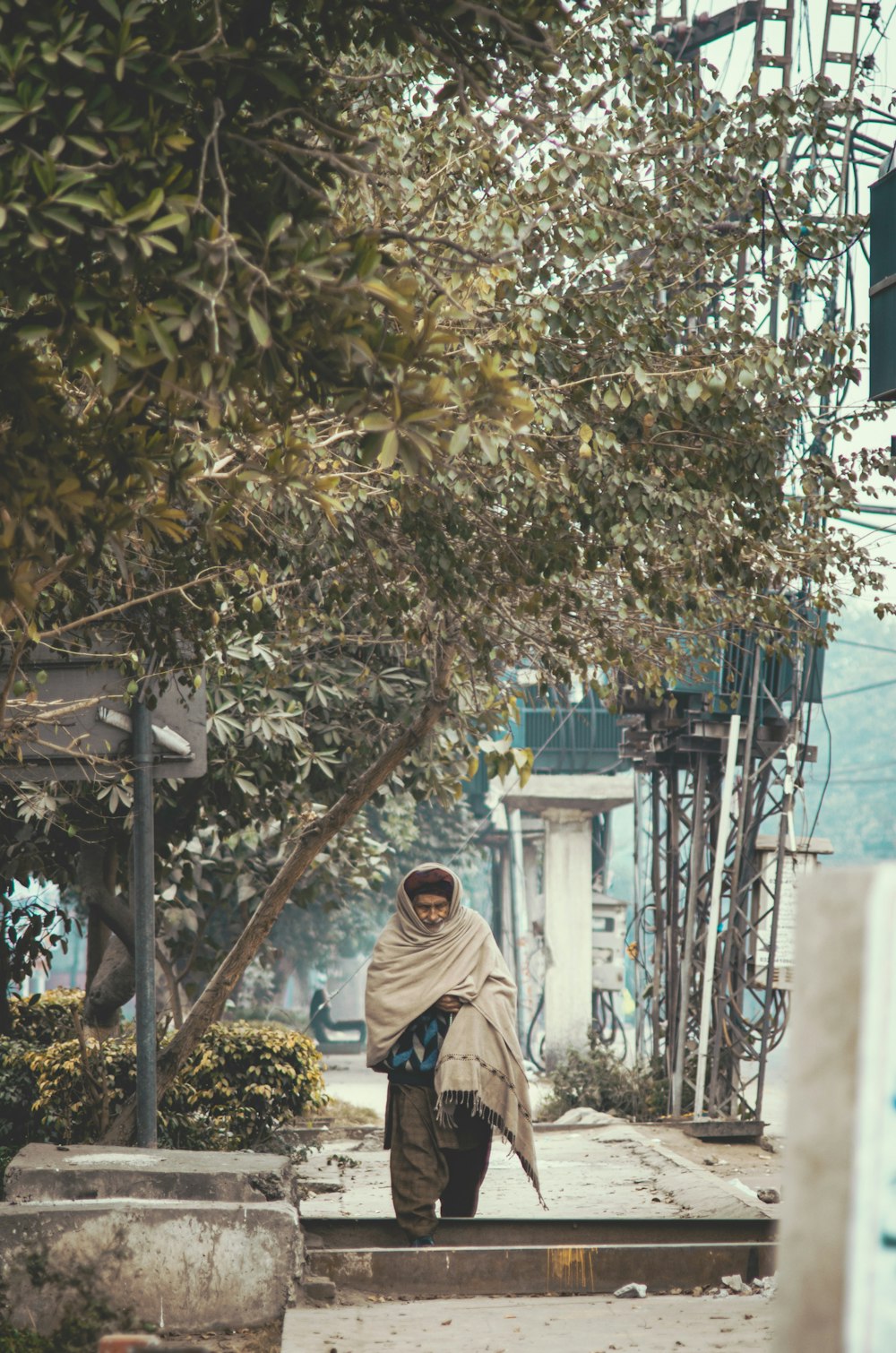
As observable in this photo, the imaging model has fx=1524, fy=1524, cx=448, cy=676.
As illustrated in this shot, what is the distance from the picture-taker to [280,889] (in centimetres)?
832

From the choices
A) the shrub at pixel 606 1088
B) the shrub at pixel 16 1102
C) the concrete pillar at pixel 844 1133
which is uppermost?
the concrete pillar at pixel 844 1133

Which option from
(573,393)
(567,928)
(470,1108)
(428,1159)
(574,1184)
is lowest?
(567,928)

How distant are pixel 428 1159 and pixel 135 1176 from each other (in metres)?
1.63

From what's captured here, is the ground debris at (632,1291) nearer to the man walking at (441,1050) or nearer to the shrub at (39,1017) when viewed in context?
the man walking at (441,1050)

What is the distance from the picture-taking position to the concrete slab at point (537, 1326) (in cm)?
498

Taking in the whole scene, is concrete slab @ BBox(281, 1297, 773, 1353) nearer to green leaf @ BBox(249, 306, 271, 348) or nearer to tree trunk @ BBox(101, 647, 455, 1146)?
tree trunk @ BBox(101, 647, 455, 1146)

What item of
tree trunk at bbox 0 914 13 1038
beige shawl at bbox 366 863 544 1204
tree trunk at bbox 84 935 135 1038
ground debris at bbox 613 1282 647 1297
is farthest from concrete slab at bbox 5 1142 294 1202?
tree trunk at bbox 0 914 13 1038

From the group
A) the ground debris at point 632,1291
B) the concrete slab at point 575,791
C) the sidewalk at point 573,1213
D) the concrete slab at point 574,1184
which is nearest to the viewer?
the sidewalk at point 573,1213

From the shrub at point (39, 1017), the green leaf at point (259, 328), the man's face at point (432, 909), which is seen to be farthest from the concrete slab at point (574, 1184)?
the green leaf at point (259, 328)

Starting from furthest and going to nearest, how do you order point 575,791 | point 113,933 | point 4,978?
1. point 575,791
2. point 4,978
3. point 113,933

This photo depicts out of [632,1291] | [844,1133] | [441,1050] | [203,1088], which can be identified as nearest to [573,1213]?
[441,1050]

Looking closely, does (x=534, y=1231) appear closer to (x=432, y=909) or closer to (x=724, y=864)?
(x=432, y=909)

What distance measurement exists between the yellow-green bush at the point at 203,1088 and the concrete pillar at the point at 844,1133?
6309mm

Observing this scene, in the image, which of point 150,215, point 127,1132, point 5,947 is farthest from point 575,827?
point 150,215
